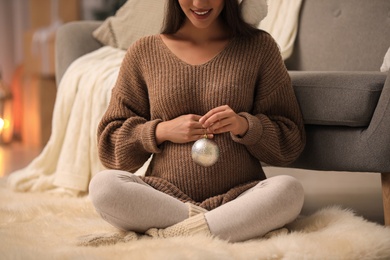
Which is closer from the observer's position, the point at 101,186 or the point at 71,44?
the point at 101,186

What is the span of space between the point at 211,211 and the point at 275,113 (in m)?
0.33

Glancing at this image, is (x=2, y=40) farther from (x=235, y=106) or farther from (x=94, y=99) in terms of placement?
(x=235, y=106)

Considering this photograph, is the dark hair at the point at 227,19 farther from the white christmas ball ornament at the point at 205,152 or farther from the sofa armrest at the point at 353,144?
the white christmas ball ornament at the point at 205,152

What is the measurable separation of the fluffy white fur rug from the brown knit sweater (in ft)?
0.52

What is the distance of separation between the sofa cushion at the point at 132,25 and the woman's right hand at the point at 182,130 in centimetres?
104

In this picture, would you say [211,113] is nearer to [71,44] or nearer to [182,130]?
[182,130]

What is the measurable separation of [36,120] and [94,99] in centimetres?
158

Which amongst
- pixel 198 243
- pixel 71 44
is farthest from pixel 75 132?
pixel 198 243

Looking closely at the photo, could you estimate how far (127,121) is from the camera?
161 cm

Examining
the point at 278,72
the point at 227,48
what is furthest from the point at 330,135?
the point at 227,48

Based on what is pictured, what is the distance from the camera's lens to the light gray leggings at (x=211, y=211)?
1.42 m

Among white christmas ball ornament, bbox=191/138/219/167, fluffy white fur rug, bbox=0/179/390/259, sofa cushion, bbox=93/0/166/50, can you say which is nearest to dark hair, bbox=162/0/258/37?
white christmas ball ornament, bbox=191/138/219/167

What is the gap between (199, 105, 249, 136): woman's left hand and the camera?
1453mm

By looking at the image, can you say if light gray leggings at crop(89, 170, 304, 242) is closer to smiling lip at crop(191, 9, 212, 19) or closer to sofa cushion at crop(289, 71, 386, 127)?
sofa cushion at crop(289, 71, 386, 127)
